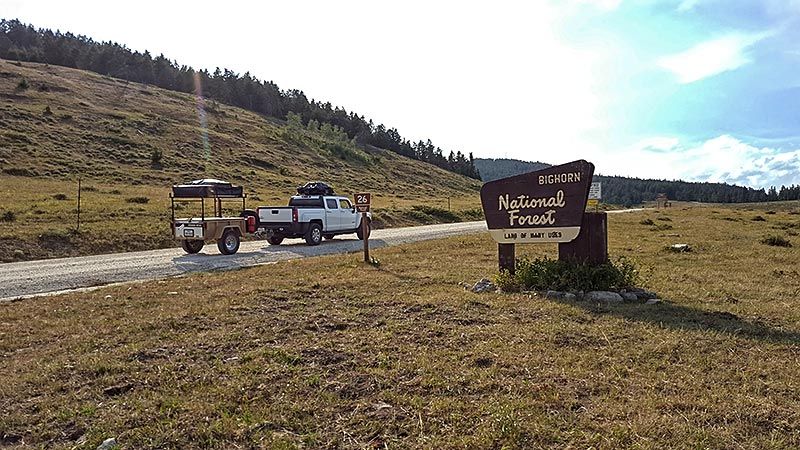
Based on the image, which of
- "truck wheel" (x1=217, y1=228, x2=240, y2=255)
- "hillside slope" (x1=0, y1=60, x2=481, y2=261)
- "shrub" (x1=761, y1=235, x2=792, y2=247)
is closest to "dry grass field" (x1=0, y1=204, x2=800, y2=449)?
"truck wheel" (x1=217, y1=228, x2=240, y2=255)

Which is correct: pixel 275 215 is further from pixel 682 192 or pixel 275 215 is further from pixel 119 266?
pixel 682 192

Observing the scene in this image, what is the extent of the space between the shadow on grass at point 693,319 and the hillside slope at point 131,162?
640 inches

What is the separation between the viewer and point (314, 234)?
21141 millimetres

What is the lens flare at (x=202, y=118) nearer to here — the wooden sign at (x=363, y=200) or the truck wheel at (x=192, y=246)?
the truck wheel at (x=192, y=246)

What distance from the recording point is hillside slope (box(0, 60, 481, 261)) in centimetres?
2033

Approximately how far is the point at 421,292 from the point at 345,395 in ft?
14.8

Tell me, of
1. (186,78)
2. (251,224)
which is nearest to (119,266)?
(251,224)

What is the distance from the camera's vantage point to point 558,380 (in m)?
4.66

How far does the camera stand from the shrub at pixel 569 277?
8602 mm

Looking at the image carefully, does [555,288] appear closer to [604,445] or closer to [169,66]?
[604,445]

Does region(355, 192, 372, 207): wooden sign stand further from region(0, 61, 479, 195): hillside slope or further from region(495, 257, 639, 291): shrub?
region(0, 61, 479, 195): hillside slope

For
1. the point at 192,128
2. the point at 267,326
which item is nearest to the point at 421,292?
the point at 267,326

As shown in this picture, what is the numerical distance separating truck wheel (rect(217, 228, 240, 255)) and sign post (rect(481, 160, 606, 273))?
10085mm

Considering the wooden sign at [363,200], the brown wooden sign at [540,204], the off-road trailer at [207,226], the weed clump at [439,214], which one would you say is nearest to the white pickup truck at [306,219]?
the off-road trailer at [207,226]
